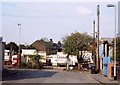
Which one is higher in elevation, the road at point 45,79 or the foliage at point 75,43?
the foliage at point 75,43

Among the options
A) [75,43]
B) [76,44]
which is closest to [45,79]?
[76,44]

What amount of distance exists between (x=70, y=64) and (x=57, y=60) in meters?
6.91

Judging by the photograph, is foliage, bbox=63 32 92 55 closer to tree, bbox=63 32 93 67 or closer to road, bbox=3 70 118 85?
tree, bbox=63 32 93 67

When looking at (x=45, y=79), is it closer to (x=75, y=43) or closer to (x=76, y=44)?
(x=76, y=44)

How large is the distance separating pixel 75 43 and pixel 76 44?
1.10 ft

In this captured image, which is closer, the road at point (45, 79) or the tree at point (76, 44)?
the road at point (45, 79)

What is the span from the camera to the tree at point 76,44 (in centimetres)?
8609

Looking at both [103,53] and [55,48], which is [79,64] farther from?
[55,48]

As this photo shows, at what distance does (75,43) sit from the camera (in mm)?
86625

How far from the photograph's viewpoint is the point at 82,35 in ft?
293

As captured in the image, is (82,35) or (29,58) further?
(29,58)

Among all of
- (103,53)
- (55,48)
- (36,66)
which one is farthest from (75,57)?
(55,48)

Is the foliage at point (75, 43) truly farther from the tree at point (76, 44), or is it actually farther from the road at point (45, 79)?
the road at point (45, 79)

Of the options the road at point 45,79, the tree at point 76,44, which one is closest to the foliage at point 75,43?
the tree at point 76,44
